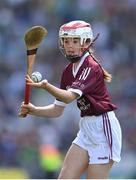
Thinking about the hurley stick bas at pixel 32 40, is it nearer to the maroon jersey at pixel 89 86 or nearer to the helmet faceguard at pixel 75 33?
the helmet faceguard at pixel 75 33

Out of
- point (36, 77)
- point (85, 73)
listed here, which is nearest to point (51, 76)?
point (85, 73)

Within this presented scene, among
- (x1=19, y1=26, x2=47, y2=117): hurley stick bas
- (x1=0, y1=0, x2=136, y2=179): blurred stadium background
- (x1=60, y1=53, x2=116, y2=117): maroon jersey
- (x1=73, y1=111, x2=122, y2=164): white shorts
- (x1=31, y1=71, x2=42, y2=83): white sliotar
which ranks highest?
(x1=19, y1=26, x2=47, y2=117): hurley stick bas

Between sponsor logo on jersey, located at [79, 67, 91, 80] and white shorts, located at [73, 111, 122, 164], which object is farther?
white shorts, located at [73, 111, 122, 164]

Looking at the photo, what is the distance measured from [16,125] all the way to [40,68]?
1606mm

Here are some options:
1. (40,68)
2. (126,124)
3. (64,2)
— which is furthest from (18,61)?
(126,124)

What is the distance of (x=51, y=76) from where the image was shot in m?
15.7

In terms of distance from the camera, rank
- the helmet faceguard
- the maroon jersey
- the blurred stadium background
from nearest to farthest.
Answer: the maroon jersey
the helmet faceguard
the blurred stadium background

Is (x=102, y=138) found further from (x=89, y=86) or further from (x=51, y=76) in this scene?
(x=51, y=76)

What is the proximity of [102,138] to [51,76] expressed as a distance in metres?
8.14

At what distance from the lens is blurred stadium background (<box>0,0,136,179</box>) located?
44.7 ft

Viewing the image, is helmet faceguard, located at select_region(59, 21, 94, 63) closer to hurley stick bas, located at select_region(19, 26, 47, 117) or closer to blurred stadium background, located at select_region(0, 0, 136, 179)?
hurley stick bas, located at select_region(19, 26, 47, 117)

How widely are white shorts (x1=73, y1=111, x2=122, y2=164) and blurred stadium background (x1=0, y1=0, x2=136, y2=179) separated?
476cm

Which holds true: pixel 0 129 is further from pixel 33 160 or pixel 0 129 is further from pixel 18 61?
pixel 18 61

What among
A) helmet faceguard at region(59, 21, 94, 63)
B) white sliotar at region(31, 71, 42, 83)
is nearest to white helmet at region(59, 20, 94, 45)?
helmet faceguard at region(59, 21, 94, 63)
